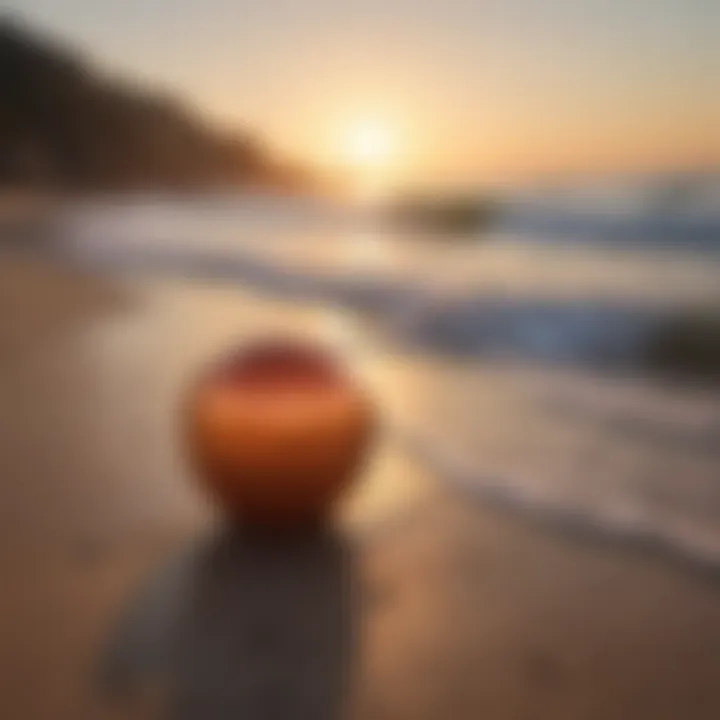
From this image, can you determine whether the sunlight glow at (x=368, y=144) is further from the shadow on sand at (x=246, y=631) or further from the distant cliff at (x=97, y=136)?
the shadow on sand at (x=246, y=631)

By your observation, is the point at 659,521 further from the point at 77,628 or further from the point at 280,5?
the point at 280,5

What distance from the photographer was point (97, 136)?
2193 millimetres

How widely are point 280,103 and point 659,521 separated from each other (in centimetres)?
111

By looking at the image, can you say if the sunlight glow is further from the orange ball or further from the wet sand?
the orange ball

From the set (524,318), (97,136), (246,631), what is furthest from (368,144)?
(246,631)

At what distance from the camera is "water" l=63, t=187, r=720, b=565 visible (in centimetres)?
101

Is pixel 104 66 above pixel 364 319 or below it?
above

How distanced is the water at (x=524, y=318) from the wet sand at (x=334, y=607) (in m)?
0.09

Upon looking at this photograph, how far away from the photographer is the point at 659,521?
904 mm

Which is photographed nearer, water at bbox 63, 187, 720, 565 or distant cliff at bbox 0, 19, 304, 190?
water at bbox 63, 187, 720, 565

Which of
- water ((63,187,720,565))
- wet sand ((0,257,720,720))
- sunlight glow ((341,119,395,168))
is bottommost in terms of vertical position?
water ((63,187,720,565))

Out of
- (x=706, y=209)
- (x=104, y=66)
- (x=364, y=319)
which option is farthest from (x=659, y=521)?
(x=104, y=66)

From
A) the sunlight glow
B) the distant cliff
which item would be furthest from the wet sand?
the distant cliff

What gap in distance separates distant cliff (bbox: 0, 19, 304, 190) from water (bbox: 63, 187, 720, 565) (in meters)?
0.12
